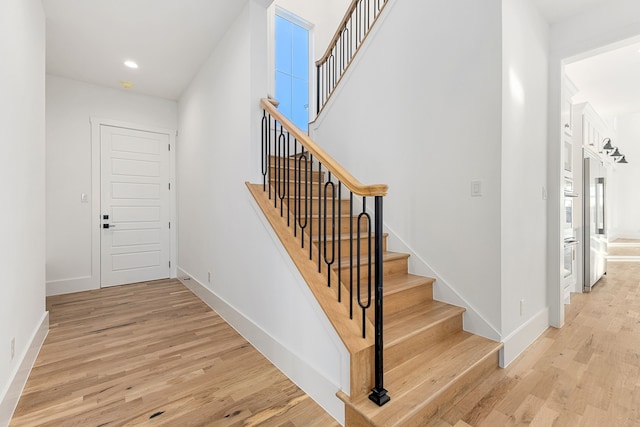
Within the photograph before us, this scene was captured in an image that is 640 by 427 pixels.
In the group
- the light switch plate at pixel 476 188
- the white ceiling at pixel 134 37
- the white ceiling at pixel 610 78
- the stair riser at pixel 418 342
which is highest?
the white ceiling at pixel 610 78

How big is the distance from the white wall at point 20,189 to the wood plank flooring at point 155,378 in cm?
20

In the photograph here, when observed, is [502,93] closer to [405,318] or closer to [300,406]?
[405,318]

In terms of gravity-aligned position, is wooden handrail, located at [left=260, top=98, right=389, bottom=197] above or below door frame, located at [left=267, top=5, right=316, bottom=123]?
below

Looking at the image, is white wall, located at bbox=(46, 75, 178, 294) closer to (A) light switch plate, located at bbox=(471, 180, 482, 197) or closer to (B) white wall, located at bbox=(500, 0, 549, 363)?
(A) light switch plate, located at bbox=(471, 180, 482, 197)

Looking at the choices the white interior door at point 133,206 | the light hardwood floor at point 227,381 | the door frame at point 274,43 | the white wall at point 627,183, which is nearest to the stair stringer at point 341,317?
the light hardwood floor at point 227,381

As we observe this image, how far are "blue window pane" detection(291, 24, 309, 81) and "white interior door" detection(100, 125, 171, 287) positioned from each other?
7.95 ft

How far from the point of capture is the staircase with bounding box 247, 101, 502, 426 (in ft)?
5.06

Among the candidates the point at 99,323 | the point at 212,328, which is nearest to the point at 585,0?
the point at 212,328

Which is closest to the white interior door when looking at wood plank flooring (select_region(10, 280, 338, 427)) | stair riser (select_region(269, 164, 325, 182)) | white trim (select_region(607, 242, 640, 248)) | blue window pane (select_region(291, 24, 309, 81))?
wood plank flooring (select_region(10, 280, 338, 427))

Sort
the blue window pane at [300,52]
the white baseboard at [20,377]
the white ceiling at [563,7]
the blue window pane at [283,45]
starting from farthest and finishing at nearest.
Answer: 1. the blue window pane at [300,52]
2. the blue window pane at [283,45]
3. the white ceiling at [563,7]
4. the white baseboard at [20,377]

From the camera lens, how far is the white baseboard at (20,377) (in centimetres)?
156

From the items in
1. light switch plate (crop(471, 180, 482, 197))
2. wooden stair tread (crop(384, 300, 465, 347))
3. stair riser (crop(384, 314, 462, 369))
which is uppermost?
light switch plate (crop(471, 180, 482, 197))

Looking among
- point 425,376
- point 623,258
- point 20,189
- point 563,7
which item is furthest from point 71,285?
point 623,258

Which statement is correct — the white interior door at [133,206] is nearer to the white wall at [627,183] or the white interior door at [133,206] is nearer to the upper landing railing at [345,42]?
the upper landing railing at [345,42]
